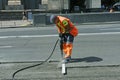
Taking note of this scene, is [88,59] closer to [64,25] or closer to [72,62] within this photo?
[72,62]

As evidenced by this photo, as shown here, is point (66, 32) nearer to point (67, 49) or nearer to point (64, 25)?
point (64, 25)

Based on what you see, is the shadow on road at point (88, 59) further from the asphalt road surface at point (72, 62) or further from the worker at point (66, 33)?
the worker at point (66, 33)

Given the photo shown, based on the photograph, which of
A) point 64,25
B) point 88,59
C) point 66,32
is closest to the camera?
point 64,25

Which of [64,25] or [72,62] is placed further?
[72,62]

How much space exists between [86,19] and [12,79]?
2395cm

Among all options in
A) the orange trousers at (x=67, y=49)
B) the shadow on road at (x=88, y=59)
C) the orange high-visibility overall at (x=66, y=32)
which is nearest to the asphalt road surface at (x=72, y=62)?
the shadow on road at (x=88, y=59)

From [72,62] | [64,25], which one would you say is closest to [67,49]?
[72,62]

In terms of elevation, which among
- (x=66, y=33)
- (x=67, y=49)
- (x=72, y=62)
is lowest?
(x=72, y=62)

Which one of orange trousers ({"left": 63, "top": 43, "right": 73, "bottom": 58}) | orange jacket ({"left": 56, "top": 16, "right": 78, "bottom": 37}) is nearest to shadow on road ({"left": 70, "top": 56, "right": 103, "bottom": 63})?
orange trousers ({"left": 63, "top": 43, "right": 73, "bottom": 58})

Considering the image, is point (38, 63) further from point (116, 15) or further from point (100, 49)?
point (116, 15)

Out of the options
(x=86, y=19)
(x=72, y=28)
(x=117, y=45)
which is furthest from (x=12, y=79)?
(x=86, y=19)

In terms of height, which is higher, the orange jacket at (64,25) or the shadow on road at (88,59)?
the orange jacket at (64,25)

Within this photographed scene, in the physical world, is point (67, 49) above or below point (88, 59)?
above

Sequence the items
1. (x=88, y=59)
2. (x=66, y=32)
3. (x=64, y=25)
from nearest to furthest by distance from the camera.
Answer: (x=64, y=25), (x=66, y=32), (x=88, y=59)
